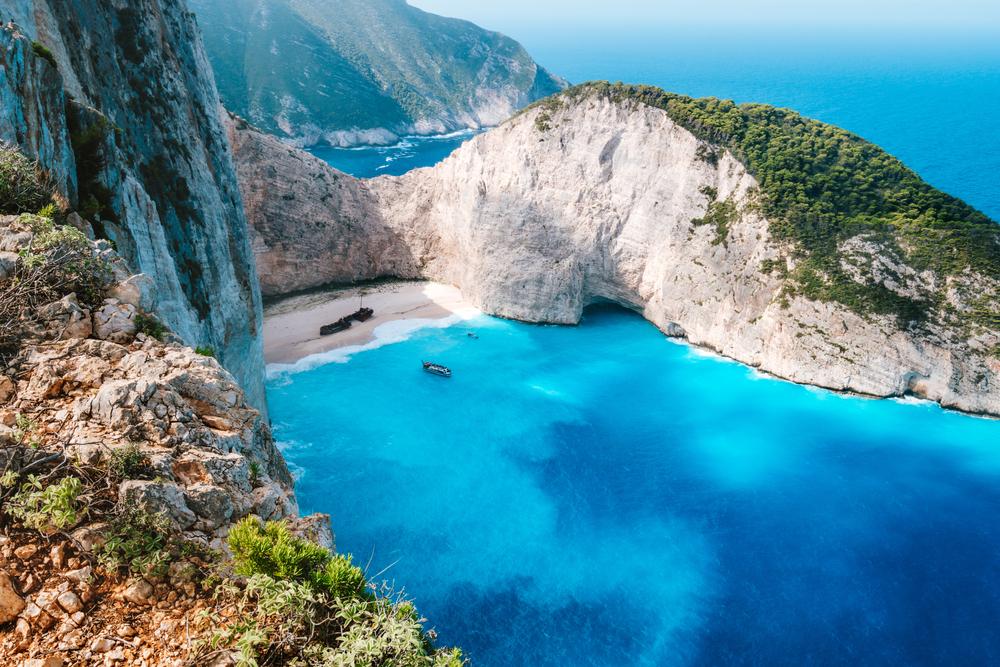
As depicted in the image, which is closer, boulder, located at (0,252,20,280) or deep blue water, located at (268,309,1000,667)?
boulder, located at (0,252,20,280)

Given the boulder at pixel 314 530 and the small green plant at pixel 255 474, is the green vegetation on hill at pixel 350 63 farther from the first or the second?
the boulder at pixel 314 530

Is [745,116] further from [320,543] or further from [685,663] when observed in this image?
[320,543]

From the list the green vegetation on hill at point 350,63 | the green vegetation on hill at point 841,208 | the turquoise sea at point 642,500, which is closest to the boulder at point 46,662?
the turquoise sea at point 642,500

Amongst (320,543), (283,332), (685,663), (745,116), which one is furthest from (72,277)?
(745,116)

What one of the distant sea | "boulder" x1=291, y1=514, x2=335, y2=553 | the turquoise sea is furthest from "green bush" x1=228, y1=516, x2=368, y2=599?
the distant sea

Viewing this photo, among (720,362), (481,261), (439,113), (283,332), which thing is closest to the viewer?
(720,362)

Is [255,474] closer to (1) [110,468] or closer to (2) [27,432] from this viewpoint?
(1) [110,468]

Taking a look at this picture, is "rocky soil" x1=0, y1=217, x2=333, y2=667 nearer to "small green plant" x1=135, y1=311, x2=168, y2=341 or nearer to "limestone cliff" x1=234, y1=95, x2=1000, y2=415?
"small green plant" x1=135, y1=311, x2=168, y2=341
